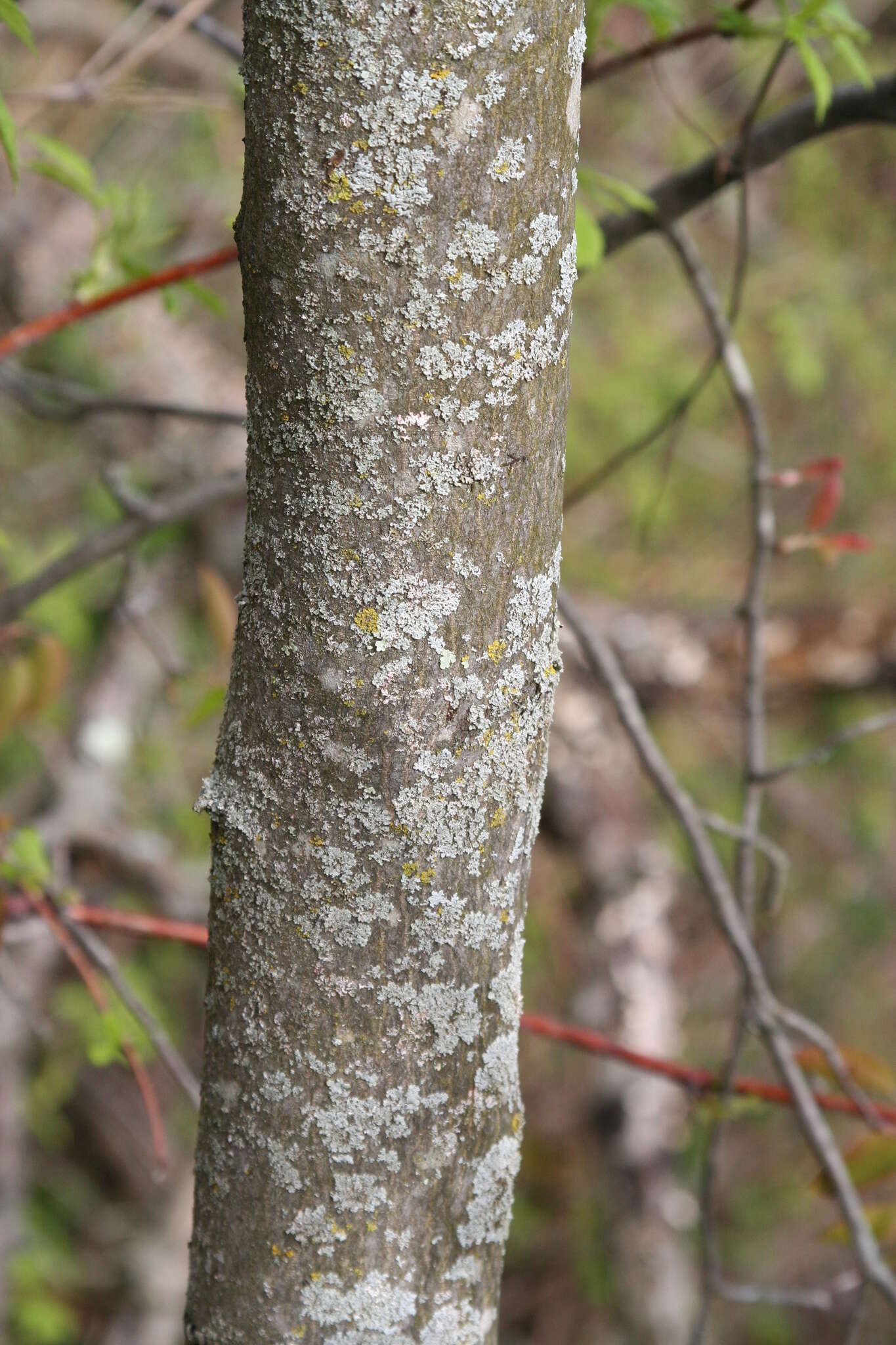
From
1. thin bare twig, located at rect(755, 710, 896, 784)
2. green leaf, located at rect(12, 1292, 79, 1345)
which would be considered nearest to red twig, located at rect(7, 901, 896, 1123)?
thin bare twig, located at rect(755, 710, 896, 784)

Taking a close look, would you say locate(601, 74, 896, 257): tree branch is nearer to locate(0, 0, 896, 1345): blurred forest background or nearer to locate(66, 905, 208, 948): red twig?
locate(0, 0, 896, 1345): blurred forest background

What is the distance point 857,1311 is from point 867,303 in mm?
4283

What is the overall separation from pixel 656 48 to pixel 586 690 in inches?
72.1

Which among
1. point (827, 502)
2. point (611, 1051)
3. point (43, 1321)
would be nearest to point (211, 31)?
point (827, 502)

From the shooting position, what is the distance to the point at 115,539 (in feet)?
4.34

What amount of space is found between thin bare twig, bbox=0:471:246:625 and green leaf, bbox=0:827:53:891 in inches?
13.0

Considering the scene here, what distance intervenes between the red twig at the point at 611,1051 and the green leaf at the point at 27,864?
5 cm

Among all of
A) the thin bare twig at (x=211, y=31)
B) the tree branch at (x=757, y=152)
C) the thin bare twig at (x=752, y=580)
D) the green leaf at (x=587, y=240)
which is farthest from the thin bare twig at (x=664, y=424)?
the thin bare twig at (x=211, y=31)

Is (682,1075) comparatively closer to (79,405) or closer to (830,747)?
(830,747)

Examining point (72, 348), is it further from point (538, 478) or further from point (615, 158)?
point (538, 478)

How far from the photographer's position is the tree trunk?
50cm

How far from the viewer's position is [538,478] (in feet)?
1.81

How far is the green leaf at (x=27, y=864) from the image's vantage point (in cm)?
107

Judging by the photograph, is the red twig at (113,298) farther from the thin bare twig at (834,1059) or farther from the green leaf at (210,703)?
the thin bare twig at (834,1059)
